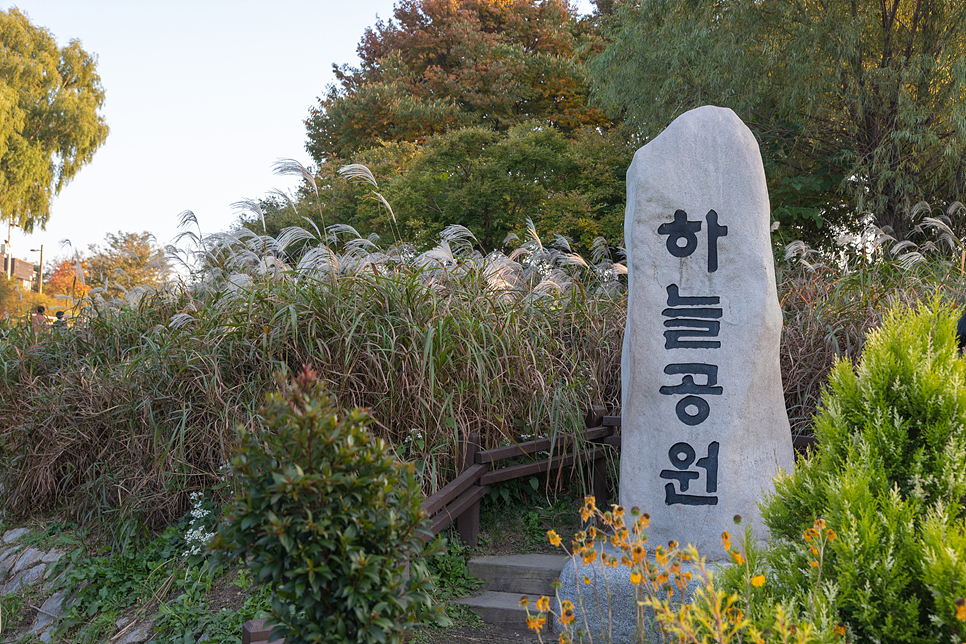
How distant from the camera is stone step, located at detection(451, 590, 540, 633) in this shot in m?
3.48

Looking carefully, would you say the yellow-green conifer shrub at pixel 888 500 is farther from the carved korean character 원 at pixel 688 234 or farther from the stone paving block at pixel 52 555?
the stone paving block at pixel 52 555

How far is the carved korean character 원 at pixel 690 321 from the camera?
364cm

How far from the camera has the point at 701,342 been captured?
3639mm

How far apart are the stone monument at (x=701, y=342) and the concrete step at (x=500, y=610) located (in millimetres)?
785

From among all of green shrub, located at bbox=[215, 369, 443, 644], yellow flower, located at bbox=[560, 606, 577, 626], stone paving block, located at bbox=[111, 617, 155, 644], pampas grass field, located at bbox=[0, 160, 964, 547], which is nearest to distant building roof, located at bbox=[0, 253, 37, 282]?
pampas grass field, located at bbox=[0, 160, 964, 547]

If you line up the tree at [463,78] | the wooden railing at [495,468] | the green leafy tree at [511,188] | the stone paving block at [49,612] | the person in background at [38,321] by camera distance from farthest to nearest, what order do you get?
1. the tree at [463,78]
2. the green leafy tree at [511,188]
3. the person in background at [38,321]
4. the stone paving block at [49,612]
5. the wooden railing at [495,468]

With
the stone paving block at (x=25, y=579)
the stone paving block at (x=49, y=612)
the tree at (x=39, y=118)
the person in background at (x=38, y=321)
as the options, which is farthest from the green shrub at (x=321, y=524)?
the tree at (x=39, y=118)

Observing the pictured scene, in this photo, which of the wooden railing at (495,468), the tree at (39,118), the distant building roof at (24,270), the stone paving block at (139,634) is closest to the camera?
the stone paving block at (139,634)

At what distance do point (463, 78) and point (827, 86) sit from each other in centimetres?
782

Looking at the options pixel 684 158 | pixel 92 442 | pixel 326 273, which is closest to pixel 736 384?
pixel 684 158

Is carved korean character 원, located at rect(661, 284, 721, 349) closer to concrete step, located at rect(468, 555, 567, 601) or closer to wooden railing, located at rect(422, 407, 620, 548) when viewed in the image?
wooden railing, located at rect(422, 407, 620, 548)

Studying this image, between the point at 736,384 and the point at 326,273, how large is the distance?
2.53 meters

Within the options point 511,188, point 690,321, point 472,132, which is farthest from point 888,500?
point 472,132

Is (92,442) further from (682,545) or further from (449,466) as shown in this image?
(682,545)
